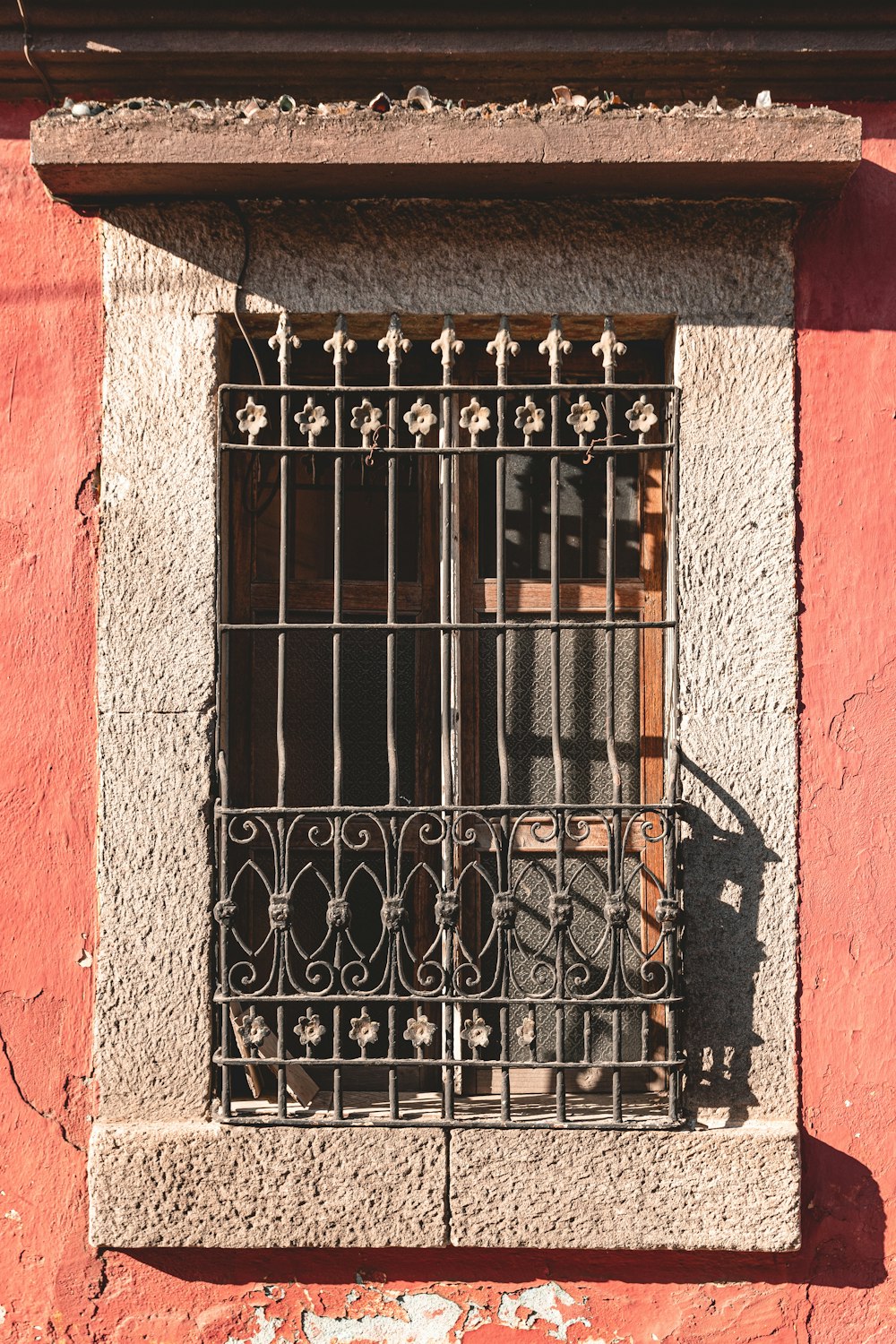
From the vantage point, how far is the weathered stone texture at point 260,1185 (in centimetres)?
269

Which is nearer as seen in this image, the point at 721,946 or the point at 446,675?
the point at 721,946

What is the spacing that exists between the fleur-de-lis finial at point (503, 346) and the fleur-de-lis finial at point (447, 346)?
80 mm

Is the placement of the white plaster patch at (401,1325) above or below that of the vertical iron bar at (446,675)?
below

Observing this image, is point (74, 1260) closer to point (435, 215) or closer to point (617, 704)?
point (617, 704)

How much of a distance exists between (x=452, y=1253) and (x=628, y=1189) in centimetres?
45

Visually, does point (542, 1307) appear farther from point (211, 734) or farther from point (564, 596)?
point (564, 596)

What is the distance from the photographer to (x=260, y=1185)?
8.86 feet

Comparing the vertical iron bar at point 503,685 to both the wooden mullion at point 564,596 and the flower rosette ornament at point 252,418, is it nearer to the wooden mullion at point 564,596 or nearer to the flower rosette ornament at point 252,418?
the wooden mullion at point 564,596

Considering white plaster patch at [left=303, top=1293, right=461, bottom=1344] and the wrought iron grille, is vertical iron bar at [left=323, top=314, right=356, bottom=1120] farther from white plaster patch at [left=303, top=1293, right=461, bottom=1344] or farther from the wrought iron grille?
white plaster patch at [left=303, top=1293, right=461, bottom=1344]

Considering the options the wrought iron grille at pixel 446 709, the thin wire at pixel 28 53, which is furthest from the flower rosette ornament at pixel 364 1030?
the thin wire at pixel 28 53

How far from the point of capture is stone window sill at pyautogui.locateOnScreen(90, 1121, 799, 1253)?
2660 millimetres

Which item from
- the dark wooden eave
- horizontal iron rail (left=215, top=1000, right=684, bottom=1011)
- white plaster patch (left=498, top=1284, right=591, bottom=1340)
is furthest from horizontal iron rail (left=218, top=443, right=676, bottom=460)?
white plaster patch (left=498, top=1284, right=591, bottom=1340)

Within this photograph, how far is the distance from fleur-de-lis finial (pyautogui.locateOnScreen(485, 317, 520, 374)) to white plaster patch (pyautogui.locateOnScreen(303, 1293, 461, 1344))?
7.35 ft

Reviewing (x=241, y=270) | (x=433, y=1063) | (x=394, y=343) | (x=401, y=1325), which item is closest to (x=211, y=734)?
(x=433, y=1063)
